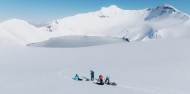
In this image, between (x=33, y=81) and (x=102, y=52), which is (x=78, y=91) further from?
(x=102, y=52)

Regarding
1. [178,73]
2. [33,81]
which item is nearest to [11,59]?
[33,81]

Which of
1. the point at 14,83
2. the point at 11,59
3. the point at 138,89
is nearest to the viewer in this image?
the point at 138,89

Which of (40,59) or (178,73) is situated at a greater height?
(40,59)

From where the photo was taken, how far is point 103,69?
1473 inches

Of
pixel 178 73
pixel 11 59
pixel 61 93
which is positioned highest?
pixel 11 59

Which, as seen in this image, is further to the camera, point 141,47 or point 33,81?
point 141,47

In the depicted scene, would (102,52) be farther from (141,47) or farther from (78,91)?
(78,91)

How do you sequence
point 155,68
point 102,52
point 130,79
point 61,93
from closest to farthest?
point 61,93
point 130,79
point 155,68
point 102,52

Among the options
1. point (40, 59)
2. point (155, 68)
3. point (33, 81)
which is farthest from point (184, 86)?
point (40, 59)

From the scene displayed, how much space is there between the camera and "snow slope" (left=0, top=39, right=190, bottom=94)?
2625 centimetres

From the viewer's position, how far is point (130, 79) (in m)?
30.5

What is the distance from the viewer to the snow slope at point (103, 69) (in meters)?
26.2

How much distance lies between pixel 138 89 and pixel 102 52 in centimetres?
2669

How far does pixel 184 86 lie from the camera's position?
26.8 metres
